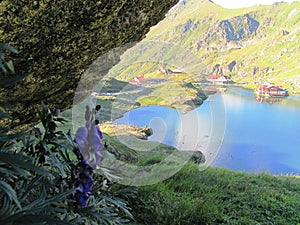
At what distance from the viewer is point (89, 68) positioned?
1.30 metres

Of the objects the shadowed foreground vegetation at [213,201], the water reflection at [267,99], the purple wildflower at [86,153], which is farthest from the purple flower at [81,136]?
the water reflection at [267,99]

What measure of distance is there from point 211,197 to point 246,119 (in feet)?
18.3

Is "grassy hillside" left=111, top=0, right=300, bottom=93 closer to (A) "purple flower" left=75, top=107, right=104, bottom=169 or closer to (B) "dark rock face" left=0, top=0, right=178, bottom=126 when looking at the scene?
(B) "dark rock face" left=0, top=0, right=178, bottom=126

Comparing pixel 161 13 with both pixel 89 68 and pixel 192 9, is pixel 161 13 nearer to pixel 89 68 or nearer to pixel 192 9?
pixel 89 68

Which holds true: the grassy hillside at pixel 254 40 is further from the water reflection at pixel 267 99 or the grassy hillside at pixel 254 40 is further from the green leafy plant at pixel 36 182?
the green leafy plant at pixel 36 182

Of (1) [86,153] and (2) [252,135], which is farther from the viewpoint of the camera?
(2) [252,135]

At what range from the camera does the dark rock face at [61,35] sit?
938 mm

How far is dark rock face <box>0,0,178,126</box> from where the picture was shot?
94 centimetres

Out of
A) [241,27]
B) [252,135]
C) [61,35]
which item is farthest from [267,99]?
[61,35]

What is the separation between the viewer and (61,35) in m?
1.03

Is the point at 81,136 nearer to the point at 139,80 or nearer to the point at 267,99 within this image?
the point at 139,80

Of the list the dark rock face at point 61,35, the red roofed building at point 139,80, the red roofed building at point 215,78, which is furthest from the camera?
the red roofed building at point 215,78

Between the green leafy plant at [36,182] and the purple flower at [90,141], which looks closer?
the green leafy plant at [36,182]

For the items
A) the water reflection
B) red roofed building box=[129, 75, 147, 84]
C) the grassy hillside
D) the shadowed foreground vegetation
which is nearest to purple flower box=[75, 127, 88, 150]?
red roofed building box=[129, 75, 147, 84]
